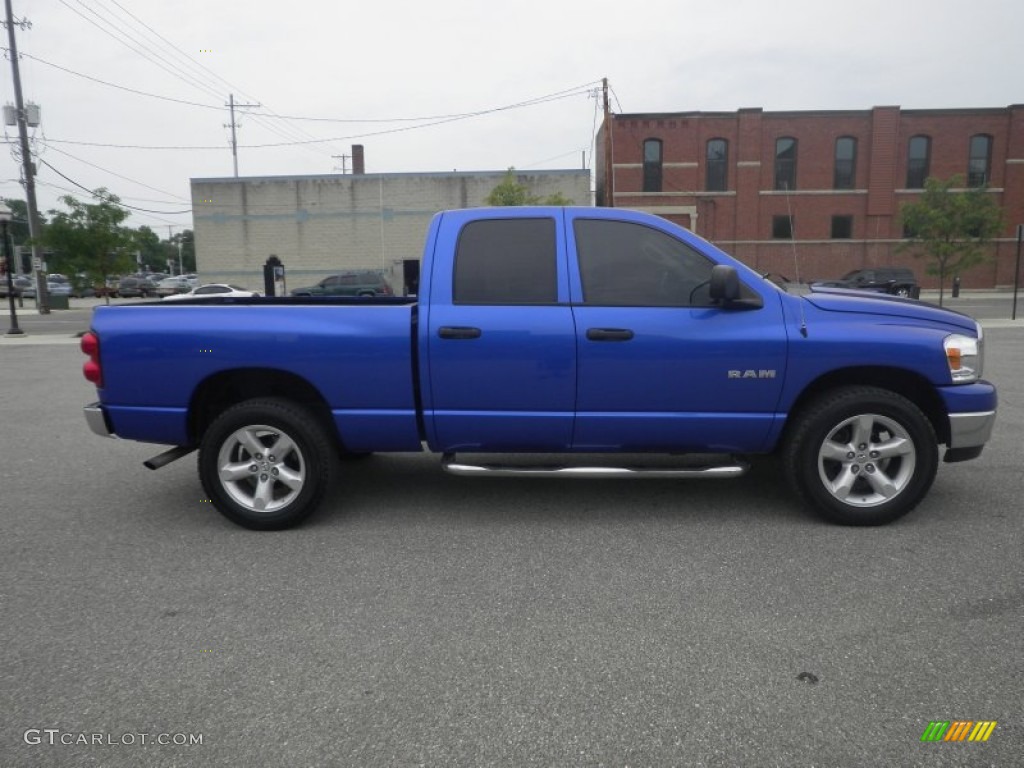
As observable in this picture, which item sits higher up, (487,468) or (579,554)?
(487,468)

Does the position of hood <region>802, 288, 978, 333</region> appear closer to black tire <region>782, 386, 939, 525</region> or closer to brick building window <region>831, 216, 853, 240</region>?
black tire <region>782, 386, 939, 525</region>

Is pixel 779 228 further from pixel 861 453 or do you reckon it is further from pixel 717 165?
pixel 861 453

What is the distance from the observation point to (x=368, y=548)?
4.18 m

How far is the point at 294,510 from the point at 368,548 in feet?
1.94

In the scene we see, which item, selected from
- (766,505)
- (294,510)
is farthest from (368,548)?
(766,505)

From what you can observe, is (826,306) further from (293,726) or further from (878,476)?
(293,726)

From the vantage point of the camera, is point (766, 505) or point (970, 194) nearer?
point (766, 505)

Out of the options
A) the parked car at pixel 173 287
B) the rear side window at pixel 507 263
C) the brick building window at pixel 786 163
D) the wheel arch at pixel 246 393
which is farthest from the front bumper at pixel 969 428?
the parked car at pixel 173 287

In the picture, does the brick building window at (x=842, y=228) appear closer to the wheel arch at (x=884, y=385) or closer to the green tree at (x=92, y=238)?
the green tree at (x=92, y=238)

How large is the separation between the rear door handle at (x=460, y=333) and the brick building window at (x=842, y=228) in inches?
1646

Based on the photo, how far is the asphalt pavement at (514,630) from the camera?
247cm

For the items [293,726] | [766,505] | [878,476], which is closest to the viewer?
[293,726]

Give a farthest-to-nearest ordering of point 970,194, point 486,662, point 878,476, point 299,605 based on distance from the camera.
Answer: point 970,194 < point 878,476 < point 299,605 < point 486,662

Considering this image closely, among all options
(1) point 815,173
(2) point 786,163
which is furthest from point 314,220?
(1) point 815,173
